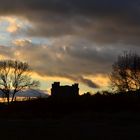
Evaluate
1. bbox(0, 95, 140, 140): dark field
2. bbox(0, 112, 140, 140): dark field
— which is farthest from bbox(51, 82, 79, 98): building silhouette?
bbox(0, 112, 140, 140): dark field

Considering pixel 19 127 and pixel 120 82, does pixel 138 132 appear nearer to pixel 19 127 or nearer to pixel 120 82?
pixel 19 127

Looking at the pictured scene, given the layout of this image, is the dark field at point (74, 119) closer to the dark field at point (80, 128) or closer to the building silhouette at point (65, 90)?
the dark field at point (80, 128)

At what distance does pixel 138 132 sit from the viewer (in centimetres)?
2808

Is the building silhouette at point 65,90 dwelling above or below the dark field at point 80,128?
above

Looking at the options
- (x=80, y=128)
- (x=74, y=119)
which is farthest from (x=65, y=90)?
(x=80, y=128)

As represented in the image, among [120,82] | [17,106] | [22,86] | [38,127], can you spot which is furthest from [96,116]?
[22,86]

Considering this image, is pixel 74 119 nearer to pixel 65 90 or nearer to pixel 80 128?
pixel 80 128

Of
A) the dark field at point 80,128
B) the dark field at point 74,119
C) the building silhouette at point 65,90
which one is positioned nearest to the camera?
the dark field at point 80,128

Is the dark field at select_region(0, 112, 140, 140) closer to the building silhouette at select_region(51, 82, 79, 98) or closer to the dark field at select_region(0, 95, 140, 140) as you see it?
the dark field at select_region(0, 95, 140, 140)

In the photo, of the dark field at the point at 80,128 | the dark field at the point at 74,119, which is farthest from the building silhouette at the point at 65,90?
the dark field at the point at 80,128

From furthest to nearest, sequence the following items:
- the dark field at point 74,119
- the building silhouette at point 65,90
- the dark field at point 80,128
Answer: the building silhouette at point 65,90
the dark field at point 74,119
the dark field at point 80,128

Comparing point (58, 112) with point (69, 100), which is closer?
point (58, 112)

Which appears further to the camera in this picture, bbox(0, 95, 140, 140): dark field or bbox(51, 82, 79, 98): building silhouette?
bbox(51, 82, 79, 98): building silhouette

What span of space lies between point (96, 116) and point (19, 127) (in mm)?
7068
